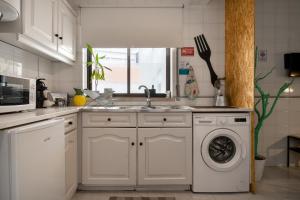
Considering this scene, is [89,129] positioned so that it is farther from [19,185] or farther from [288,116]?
[288,116]

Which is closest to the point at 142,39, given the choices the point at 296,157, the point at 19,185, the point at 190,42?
the point at 190,42

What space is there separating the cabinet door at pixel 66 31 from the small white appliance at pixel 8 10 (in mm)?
789

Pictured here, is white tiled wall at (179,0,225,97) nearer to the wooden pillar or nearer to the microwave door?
the wooden pillar

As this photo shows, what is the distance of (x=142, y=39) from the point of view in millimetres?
2979

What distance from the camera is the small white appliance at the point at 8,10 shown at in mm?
1361

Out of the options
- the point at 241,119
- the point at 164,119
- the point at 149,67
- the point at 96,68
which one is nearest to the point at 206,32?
the point at 149,67

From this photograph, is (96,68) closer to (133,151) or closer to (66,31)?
(66,31)

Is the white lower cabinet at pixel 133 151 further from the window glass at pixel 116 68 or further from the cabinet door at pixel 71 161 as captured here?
the window glass at pixel 116 68

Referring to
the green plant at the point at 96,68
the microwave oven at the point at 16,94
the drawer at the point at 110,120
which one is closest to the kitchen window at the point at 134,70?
the green plant at the point at 96,68

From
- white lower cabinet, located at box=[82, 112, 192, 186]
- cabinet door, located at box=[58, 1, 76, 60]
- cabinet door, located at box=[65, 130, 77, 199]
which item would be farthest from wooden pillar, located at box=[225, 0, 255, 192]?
cabinet door, located at box=[58, 1, 76, 60]

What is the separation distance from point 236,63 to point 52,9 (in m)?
2.09

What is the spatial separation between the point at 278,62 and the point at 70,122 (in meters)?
2.94

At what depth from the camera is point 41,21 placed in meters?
1.93

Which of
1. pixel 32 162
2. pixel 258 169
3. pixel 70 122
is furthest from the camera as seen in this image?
pixel 258 169
